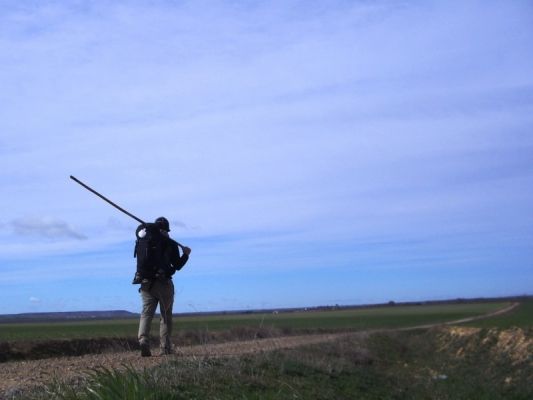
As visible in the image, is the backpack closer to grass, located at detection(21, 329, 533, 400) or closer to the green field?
grass, located at detection(21, 329, 533, 400)

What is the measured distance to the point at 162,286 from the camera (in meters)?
12.2

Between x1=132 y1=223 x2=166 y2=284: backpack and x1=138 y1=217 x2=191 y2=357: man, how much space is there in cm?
2

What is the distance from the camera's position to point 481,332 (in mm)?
36438

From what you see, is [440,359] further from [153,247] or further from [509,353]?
[153,247]

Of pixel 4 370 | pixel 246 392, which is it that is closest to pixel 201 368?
pixel 246 392

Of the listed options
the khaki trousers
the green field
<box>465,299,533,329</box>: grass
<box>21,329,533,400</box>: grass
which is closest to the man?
the khaki trousers

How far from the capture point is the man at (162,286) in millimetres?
12086

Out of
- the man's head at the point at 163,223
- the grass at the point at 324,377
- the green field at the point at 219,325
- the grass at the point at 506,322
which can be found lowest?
the grass at the point at 324,377

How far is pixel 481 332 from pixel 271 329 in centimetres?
1014

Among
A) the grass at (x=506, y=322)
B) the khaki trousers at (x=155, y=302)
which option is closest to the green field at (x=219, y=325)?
the grass at (x=506, y=322)

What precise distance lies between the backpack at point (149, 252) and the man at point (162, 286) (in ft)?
0.05

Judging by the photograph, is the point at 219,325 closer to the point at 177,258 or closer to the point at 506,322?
the point at 506,322

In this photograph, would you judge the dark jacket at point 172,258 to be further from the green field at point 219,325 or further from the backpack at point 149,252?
the green field at point 219,325

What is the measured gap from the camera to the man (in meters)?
12.1
